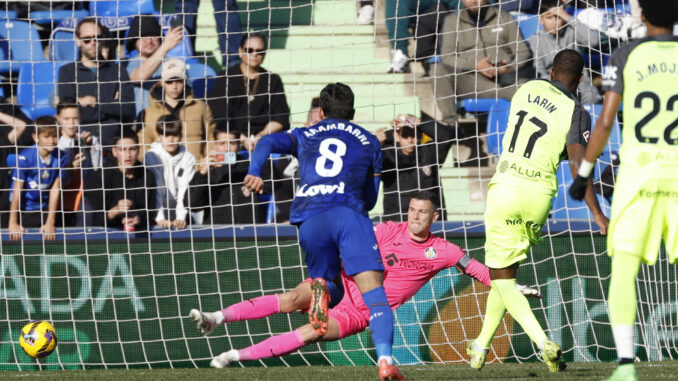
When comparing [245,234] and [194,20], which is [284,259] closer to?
[245,234]

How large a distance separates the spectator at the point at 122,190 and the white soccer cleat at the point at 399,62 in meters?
3.15

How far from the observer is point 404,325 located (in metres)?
9.63

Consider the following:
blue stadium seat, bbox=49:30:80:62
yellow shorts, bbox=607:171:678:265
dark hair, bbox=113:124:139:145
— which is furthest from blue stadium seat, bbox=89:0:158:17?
yellow shorts, bbox=607:171:678:265

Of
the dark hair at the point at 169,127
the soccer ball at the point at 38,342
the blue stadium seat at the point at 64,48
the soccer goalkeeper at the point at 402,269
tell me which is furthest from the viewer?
the blue stadium seat at the point at 64,48

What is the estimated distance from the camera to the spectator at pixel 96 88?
10812 millimetres

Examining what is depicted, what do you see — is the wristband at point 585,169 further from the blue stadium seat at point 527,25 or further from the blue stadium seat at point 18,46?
the blue stadium seat at point 18,46

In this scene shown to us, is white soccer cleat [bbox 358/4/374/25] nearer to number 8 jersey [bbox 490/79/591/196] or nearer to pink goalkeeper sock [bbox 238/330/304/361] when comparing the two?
number 8 jersey [bbox 490/79/591/196]

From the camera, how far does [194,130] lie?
35.4ft

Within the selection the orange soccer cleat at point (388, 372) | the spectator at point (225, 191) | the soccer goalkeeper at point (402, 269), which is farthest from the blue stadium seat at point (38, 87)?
the orange soccer cleat at point (388, 372)

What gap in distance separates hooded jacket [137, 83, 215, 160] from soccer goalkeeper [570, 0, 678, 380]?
641cm

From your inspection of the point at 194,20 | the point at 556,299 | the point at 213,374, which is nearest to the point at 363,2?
the point at 194,20

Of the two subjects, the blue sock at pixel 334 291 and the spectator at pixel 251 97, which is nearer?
the blue sock at pixel 334 291

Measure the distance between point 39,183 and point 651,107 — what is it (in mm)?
7368

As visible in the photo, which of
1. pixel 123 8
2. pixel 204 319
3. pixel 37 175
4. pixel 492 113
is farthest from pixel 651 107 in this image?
pixel 123 8
